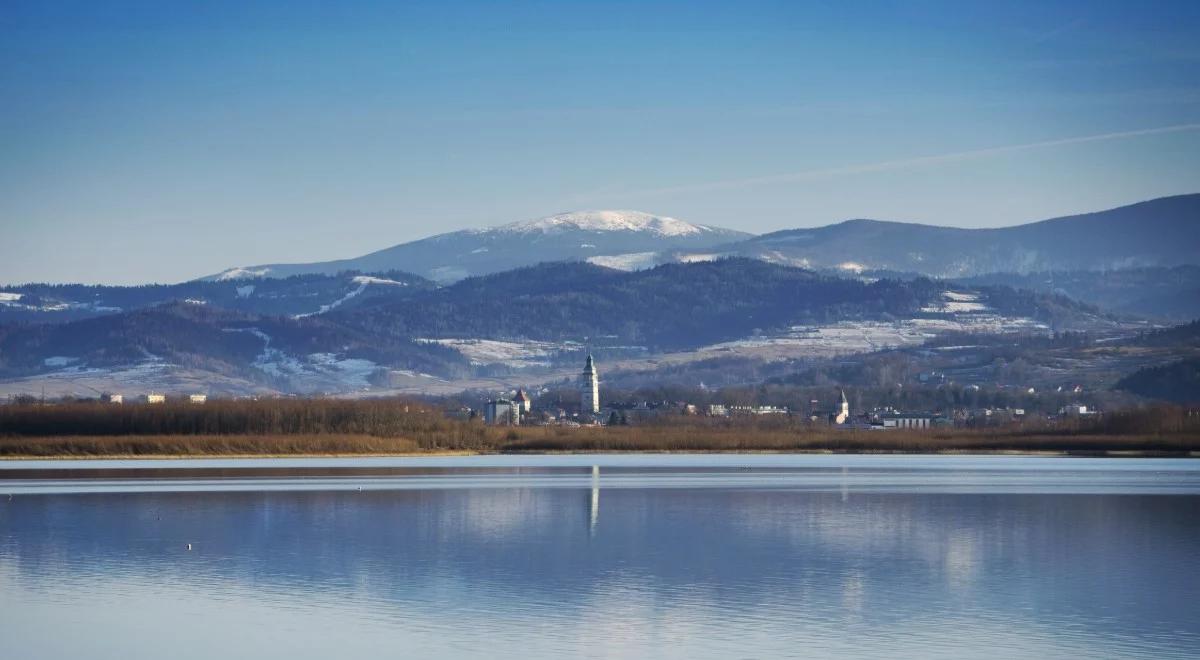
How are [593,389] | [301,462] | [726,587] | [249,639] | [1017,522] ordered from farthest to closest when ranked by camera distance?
[593,389]
[301,462]
[1017,522]
[726,587]
[249,639]

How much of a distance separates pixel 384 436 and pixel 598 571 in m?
67.9

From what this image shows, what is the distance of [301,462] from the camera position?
8219 cm

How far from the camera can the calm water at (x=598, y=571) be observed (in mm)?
24281

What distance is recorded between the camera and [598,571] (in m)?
31.8

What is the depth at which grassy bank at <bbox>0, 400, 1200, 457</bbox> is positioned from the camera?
88.0m

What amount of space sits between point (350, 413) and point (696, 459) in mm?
23519

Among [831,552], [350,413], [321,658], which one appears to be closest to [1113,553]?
[831,552]

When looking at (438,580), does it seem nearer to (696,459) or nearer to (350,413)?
(696,459)

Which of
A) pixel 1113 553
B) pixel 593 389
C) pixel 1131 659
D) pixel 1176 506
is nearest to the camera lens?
pixel 1131 659

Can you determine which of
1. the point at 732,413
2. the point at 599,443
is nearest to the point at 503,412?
the point at 732,413

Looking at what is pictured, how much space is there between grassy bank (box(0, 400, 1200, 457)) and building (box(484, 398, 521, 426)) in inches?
1540

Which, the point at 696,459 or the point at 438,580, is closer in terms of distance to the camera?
the point at 438,580


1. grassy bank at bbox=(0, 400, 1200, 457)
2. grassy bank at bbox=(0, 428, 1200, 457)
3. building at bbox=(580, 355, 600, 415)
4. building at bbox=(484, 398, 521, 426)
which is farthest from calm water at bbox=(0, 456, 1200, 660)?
building at bbox=(580, 355, 600, 415)

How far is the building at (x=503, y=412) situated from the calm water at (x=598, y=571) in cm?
9539
